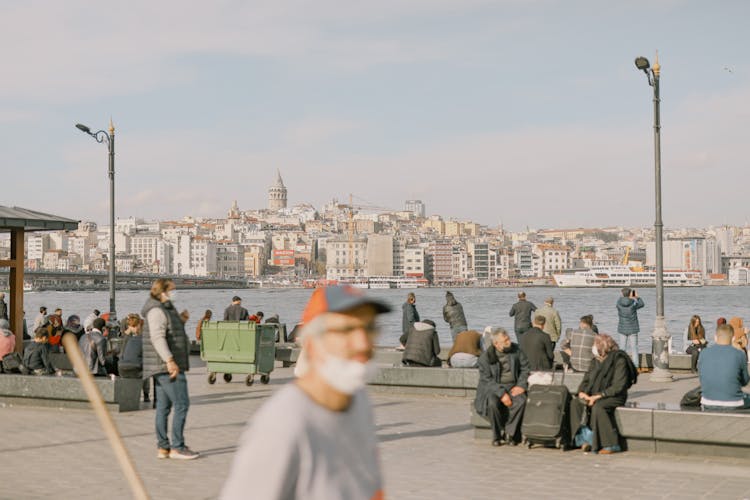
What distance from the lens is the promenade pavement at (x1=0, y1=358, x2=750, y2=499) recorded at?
8.55 m

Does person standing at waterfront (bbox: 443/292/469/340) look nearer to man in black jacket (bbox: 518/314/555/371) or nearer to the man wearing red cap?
man in black jacket (bbox: 518/314/555/371)

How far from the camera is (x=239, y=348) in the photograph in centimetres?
1712

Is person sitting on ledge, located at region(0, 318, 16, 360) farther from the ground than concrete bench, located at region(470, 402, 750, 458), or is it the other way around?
person sitting on ledge, located at region(0, 318, 16, 360)

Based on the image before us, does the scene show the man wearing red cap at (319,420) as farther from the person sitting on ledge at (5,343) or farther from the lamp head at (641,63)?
the lamp head at (641,63)

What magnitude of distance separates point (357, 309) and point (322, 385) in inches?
7.5

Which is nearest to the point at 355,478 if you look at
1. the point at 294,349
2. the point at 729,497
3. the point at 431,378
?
the point at 729,497

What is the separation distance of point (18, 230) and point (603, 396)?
12.5 m

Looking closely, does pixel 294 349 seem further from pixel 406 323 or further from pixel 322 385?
pixel 322 385

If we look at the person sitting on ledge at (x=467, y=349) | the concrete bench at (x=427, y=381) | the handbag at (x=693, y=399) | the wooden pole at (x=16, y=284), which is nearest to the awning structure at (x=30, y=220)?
the wooden pole at (x=16, y=284)

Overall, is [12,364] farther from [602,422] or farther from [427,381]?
[602,422]

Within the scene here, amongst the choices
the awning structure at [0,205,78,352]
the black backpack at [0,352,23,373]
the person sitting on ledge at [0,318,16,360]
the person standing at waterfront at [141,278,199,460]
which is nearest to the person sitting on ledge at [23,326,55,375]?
the black backpack at [0,352,23,373]

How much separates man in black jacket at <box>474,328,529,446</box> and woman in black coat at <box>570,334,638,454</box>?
56 centimetres

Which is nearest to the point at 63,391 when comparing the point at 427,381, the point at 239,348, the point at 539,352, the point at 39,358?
the point at 39,358

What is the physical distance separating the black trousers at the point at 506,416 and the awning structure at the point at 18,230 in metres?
10.7
